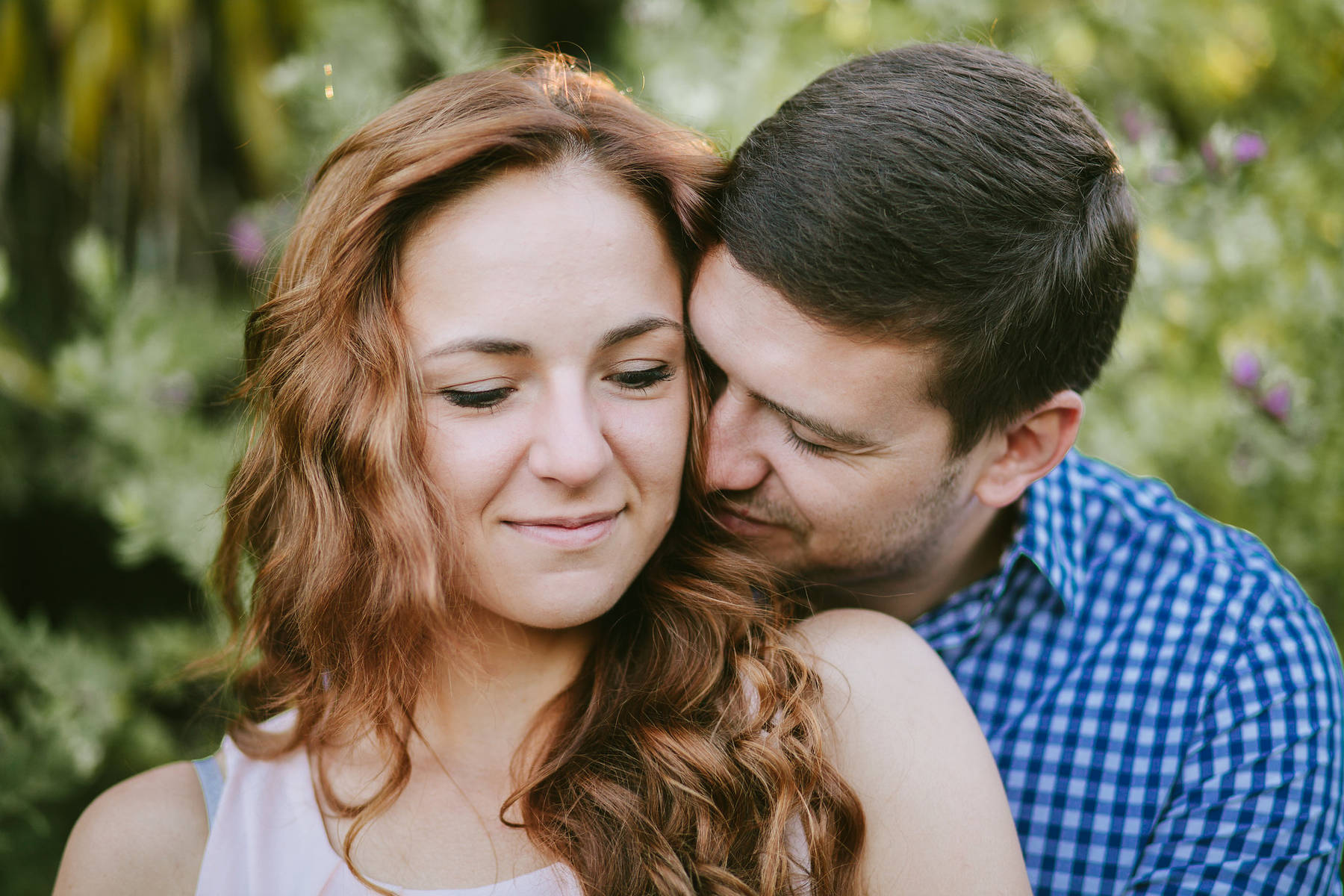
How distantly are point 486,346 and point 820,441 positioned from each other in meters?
0.71

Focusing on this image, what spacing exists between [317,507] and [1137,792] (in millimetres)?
1667

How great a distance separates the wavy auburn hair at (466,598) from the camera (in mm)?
1605

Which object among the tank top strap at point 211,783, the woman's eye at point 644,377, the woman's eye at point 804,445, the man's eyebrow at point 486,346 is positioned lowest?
the tank top strap at point 211,783

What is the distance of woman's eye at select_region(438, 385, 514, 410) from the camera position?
158 cm

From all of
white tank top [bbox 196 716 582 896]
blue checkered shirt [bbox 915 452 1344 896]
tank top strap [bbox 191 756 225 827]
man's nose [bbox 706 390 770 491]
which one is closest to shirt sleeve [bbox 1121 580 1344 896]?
blue checkered shirt [bbox 915 452 1344 896]

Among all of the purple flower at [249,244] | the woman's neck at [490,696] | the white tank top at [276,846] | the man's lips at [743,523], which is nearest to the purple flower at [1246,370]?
the man's lips at [743,523]

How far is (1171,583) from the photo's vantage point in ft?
6.90

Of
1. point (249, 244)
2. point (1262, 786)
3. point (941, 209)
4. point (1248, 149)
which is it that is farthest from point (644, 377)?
point (1248, 149)

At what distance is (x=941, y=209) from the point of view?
1789mm

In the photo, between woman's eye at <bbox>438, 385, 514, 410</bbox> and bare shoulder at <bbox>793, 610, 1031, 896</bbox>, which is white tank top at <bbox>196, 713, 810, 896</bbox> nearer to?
bare shoulder at <bbox>793, 610, 1031, 896</bbox>

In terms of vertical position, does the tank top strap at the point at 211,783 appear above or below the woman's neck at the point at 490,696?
below

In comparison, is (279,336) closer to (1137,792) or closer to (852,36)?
(1137,792)

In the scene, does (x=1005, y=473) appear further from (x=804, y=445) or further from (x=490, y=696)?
(x=490, y=696)

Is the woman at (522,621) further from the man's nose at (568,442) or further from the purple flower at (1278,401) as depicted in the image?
the purple flower at (1278,401)
